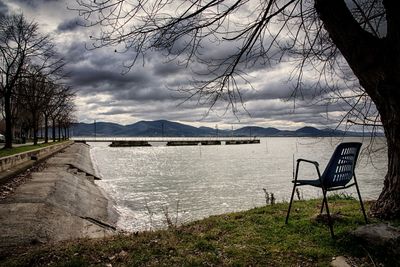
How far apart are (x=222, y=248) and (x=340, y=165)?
94.7 inches

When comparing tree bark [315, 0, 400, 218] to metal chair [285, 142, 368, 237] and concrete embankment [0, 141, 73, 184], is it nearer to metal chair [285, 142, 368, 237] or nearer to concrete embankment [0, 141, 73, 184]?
metal chair [285, 142, 368, 237]

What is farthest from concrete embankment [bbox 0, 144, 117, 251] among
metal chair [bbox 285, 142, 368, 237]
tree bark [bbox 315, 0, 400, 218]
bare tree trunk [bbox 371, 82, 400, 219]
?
tree bark [bbox 315, 0, 400, 218]

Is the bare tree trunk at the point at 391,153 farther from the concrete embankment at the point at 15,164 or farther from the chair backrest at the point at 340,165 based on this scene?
the concrete embankment at the point at 15,164

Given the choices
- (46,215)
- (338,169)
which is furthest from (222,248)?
(46,215)

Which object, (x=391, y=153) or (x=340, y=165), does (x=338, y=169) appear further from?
(x=391, y=153)

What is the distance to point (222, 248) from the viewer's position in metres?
5.04

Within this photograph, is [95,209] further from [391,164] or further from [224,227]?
[391,164]

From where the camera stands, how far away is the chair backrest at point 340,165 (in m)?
5.41

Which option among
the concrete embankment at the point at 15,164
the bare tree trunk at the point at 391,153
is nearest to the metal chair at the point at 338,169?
the bare tree trunk at the point at 391,153

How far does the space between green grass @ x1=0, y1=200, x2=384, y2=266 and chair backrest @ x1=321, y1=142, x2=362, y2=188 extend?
0.78 m

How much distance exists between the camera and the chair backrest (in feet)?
17.7

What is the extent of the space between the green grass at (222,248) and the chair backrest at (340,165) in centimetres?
78

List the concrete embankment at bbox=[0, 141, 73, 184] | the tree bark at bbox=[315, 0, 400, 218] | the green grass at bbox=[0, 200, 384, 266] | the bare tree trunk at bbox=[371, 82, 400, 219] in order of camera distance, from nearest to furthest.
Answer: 1. the green grass at bbox=[0, 200, 384, 266]
2. the tree bark at bbox=[315, 0, 400, 218]
3. the bare tree trunk at bbox=[371, 82, 400, 219]
4. the concrete embankment at bbox=[0, 141, 73, 184]

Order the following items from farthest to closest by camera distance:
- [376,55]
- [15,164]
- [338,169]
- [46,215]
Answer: [15,164]
[46,215]
[338,169]
[376,55]
